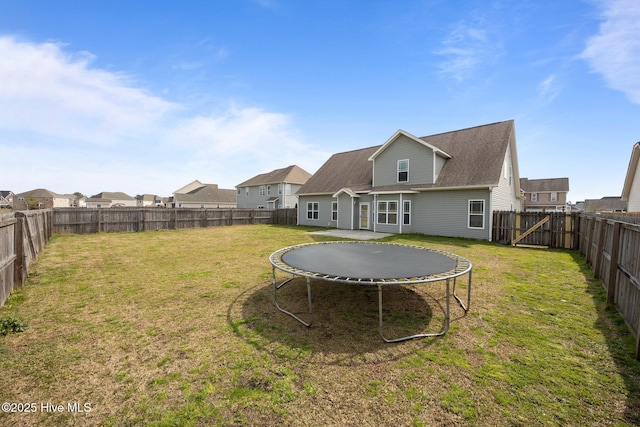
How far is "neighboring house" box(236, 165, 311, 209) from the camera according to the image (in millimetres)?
32375

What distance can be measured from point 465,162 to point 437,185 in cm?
225

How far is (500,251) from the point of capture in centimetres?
1063

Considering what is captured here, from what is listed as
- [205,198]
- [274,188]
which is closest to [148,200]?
[205,198]

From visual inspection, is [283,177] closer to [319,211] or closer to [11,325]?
[319,211]

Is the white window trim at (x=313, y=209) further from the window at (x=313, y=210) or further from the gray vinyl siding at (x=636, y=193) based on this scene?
the gray vinyl siding at (x=636, y=193)

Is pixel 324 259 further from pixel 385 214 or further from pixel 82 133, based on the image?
pixel 82 133

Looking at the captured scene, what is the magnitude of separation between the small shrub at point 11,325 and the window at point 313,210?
18886 mm

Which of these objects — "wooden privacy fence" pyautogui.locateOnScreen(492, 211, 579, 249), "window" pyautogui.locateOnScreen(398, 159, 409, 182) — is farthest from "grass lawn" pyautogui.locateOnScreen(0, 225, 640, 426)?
"window" pyautogui.locateOnScreen(398, 159, 409, 182)

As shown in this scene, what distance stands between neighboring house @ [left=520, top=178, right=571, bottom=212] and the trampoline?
46530mm

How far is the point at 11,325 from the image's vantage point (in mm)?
3752

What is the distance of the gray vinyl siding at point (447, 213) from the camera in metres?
13.7

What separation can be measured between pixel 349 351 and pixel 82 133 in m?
16.1

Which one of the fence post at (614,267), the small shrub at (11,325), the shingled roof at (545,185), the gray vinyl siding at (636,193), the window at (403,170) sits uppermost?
the shingled roof at (545,185)

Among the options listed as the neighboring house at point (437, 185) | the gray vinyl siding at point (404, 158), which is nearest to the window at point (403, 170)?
the neighboring house at point (437, 185)
